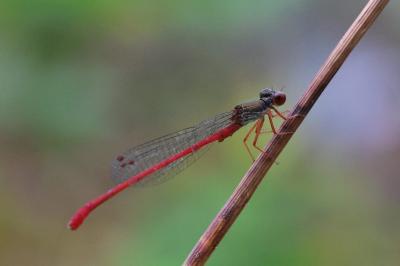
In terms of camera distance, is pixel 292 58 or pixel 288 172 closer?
pixel 288 172

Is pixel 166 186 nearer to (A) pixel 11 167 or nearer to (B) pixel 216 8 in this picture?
(A) pixel 11 167

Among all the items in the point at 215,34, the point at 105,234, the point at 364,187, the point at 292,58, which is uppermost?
the point at 215,34

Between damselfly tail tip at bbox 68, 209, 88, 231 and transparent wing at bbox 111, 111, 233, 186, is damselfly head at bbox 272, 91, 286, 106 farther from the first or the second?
damselfly tail tip at bbox 68, 209, 88, 231

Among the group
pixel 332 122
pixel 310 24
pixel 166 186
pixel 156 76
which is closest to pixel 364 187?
pixel 332 122

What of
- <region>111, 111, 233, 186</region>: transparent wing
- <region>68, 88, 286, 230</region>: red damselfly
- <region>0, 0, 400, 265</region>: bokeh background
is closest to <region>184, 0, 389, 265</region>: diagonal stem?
<region>68, 88, 286, 230</region>: red damselfly

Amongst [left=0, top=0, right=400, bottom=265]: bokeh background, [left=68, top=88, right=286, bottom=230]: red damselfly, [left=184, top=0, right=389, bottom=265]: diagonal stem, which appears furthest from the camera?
[left=0, top=0, right=400, bottom=265]: bokeh background

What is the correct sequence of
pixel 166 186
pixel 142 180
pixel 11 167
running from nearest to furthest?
pixel 142 180, pixel 166 186, pixel 11 167

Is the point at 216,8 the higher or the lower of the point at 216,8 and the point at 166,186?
the higher
